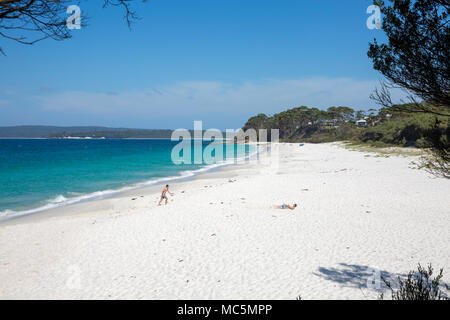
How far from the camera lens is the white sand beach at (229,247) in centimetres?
571

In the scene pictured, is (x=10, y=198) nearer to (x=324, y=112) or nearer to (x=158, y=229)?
(x=158, y=229)

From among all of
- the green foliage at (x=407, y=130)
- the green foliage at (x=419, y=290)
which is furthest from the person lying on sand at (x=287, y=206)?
the green foliage at (x=407, y=130)

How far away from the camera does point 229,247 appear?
768 centimetres


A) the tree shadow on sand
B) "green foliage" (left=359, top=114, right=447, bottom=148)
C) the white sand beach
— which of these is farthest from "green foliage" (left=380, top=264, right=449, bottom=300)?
"green foliage" (left=359, top=114, right=447, bottom=148)

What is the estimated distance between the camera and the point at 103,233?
934 cm

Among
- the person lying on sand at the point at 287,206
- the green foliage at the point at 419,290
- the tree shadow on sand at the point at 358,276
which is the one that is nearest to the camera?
the green foliage at the point at 419,290

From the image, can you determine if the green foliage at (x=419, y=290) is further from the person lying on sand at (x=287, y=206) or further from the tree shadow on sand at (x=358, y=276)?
the person lying on sand at (x=287, y=206)

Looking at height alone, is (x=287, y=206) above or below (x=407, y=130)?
below

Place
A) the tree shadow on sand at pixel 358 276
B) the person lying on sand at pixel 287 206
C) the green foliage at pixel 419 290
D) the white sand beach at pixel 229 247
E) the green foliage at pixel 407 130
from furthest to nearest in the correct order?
the green foliage at pixel 407 130
the person lying on sand at pixel 287 206
the white sand beach at pixel 229 247
the tree shadow on sand at pixel 358 276
the green foliage at pixel 419 290

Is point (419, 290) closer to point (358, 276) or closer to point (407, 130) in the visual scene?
point (358, 276)

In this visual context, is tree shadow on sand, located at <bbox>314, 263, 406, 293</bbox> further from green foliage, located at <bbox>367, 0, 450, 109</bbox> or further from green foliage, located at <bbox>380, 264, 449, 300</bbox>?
green foliage, located at <bbox>367, 0, 450, 109</bbox>

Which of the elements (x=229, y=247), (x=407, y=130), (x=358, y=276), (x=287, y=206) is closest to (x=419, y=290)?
(x=358, y=276)

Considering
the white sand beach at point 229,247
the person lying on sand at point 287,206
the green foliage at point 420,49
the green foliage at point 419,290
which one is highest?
the green foliage at point 420,49
